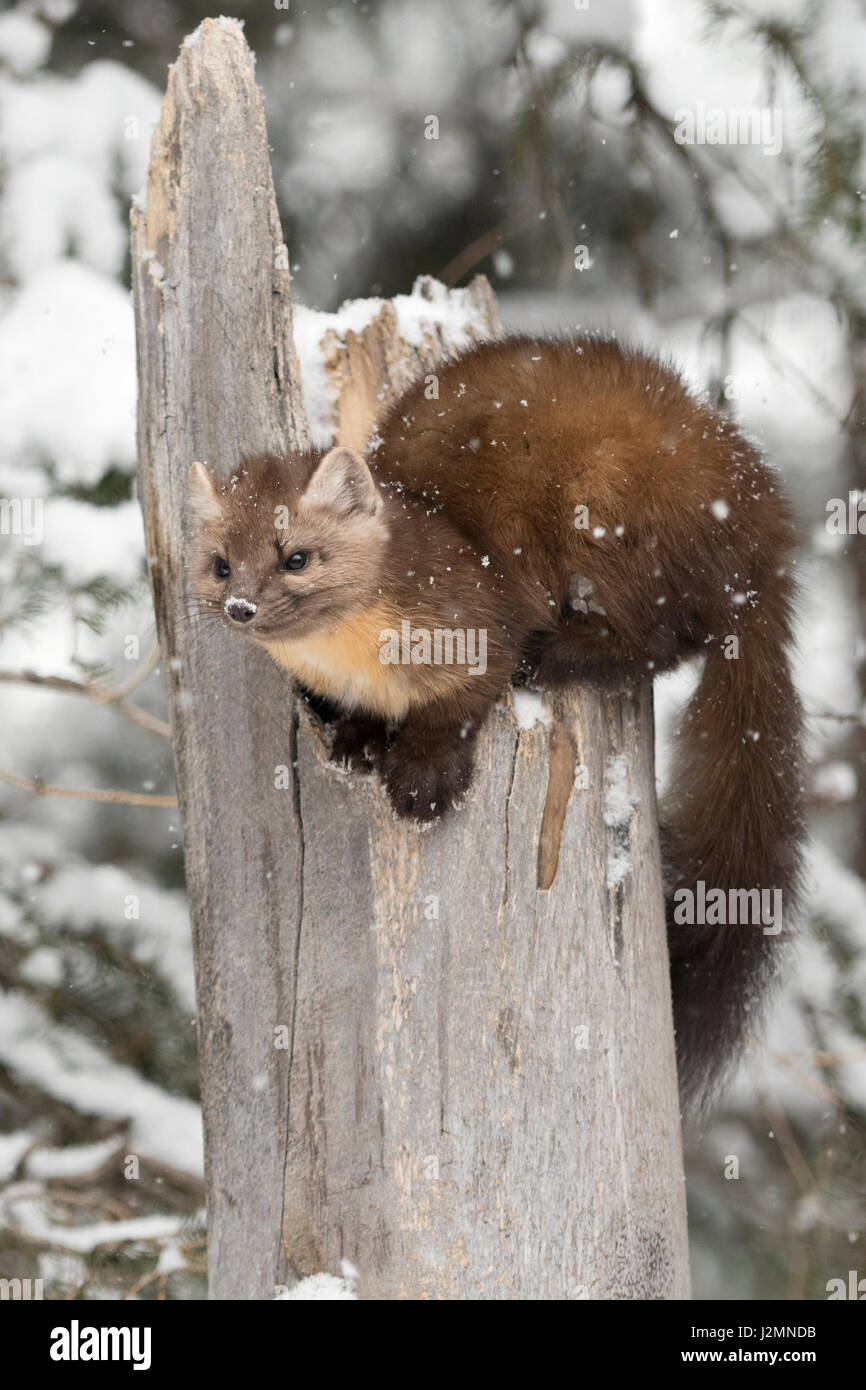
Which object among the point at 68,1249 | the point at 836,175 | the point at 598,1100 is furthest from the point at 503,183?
the point at 68,1249

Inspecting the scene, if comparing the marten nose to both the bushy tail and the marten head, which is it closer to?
the marten head

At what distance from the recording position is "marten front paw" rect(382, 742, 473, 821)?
236cm

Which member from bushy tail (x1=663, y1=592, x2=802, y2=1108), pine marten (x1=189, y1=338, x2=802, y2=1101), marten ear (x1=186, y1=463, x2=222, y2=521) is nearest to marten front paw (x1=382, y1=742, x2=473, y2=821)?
pine marten (x1=189, y1=338, x2=802, y2=1101)

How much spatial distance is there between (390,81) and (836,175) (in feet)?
4.66

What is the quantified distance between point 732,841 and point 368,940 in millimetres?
957

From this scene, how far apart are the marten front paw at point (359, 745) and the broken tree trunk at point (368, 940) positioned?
1.7 inches

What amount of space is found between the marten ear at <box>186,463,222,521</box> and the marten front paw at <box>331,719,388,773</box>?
488 mm

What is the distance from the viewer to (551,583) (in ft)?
8.64

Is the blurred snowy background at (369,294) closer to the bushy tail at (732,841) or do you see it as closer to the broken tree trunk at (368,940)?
the bushy tail at (732,841)

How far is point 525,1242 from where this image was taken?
2369 millimetres

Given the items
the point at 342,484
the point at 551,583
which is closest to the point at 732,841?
the point at 551,583

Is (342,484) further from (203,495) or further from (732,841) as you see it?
(732,841)

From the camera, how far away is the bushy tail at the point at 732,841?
2.85 meters

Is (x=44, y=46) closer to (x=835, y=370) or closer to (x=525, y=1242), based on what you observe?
(x=835, y=370)
